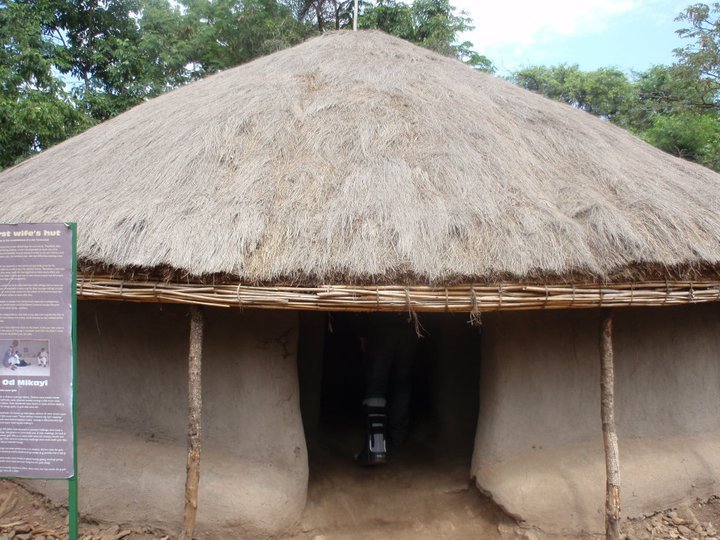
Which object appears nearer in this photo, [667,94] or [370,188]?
[370,188]

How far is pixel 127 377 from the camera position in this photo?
3.94 m

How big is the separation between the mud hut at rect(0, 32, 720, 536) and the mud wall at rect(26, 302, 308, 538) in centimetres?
1

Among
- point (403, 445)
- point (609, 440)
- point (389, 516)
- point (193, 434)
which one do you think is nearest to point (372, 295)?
point (193, 434)

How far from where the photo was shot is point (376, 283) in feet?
10.2

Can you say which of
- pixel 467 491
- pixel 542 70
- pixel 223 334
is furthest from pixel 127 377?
pixel 542 70

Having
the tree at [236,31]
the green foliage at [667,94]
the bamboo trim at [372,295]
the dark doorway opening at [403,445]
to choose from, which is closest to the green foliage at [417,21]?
the tree at [236,31]

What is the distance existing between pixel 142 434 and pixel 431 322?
8.93 feet

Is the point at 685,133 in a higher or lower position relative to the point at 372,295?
higher

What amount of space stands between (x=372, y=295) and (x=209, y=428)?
62.2 inches

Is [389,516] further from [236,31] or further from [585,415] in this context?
[236,31]

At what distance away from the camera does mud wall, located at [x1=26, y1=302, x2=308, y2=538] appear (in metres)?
Answer: 3.61

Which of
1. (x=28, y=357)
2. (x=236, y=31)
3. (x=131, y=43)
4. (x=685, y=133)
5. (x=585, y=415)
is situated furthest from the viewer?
(x=236, y=31)

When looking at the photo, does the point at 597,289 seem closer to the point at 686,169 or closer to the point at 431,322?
the point at 431,322

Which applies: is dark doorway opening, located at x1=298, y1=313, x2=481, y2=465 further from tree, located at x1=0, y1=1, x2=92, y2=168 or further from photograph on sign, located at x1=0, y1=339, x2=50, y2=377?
tree, located at x1=0, y1=1, x2=92, y2=168
